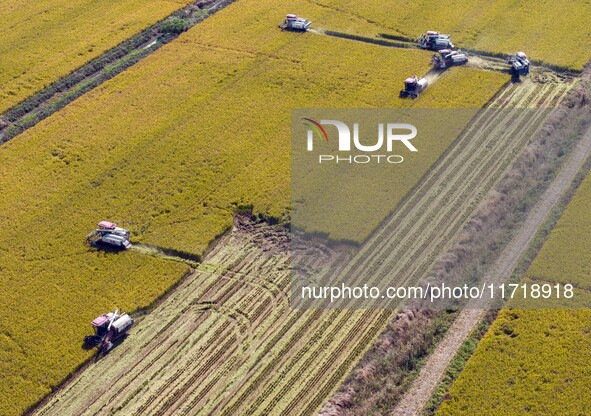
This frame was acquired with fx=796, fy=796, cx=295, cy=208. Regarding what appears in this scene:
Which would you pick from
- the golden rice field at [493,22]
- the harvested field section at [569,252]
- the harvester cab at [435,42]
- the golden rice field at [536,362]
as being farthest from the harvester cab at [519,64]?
the golden rice field at [536,362]

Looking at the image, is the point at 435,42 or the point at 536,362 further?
the point at 435,42

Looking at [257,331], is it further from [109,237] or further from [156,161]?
[156,161]

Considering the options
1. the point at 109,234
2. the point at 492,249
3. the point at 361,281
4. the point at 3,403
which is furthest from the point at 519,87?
the point at 3,403

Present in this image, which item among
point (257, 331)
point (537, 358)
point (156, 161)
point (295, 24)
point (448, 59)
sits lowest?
point (257, 331)

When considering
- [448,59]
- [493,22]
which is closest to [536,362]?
[448,59]

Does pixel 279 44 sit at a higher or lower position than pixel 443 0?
lower

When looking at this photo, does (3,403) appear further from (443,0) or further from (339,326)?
(443,0)

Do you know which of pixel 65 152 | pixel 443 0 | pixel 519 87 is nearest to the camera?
pixel 65 152
